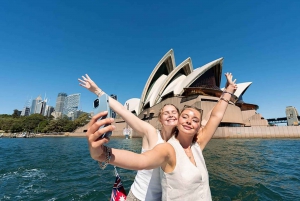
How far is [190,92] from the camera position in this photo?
2578 centimetres

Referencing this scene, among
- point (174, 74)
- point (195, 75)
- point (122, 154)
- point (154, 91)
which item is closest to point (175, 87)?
point (174, 74)

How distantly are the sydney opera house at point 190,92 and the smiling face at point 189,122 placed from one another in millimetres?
20330

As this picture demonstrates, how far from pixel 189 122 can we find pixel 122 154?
2.08ft

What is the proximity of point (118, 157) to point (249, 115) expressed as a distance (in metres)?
29.9

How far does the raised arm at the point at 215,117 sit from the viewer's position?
60.5 inches

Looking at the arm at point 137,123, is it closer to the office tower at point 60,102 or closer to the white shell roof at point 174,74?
the white shell roof at point 174,74

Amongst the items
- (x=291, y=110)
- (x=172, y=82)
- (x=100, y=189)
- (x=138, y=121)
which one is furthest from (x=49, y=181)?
(x=291, y=110)

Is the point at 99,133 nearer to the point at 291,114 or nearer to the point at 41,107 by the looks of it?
the point at 291,114

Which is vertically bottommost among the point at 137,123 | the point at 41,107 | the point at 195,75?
the point at 137,123

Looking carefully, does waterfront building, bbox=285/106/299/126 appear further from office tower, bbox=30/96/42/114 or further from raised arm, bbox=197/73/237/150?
office tower, bbox=30/96/42/114

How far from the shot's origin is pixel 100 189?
11.0ft

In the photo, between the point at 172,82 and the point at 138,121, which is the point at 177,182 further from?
the point at 172,82

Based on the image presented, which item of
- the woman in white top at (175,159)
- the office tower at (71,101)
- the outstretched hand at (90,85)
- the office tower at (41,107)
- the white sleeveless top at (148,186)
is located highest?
the office tower at (71,101)

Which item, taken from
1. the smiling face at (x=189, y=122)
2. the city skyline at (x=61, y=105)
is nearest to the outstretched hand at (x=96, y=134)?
the smiling face at (x=189, y=122)
